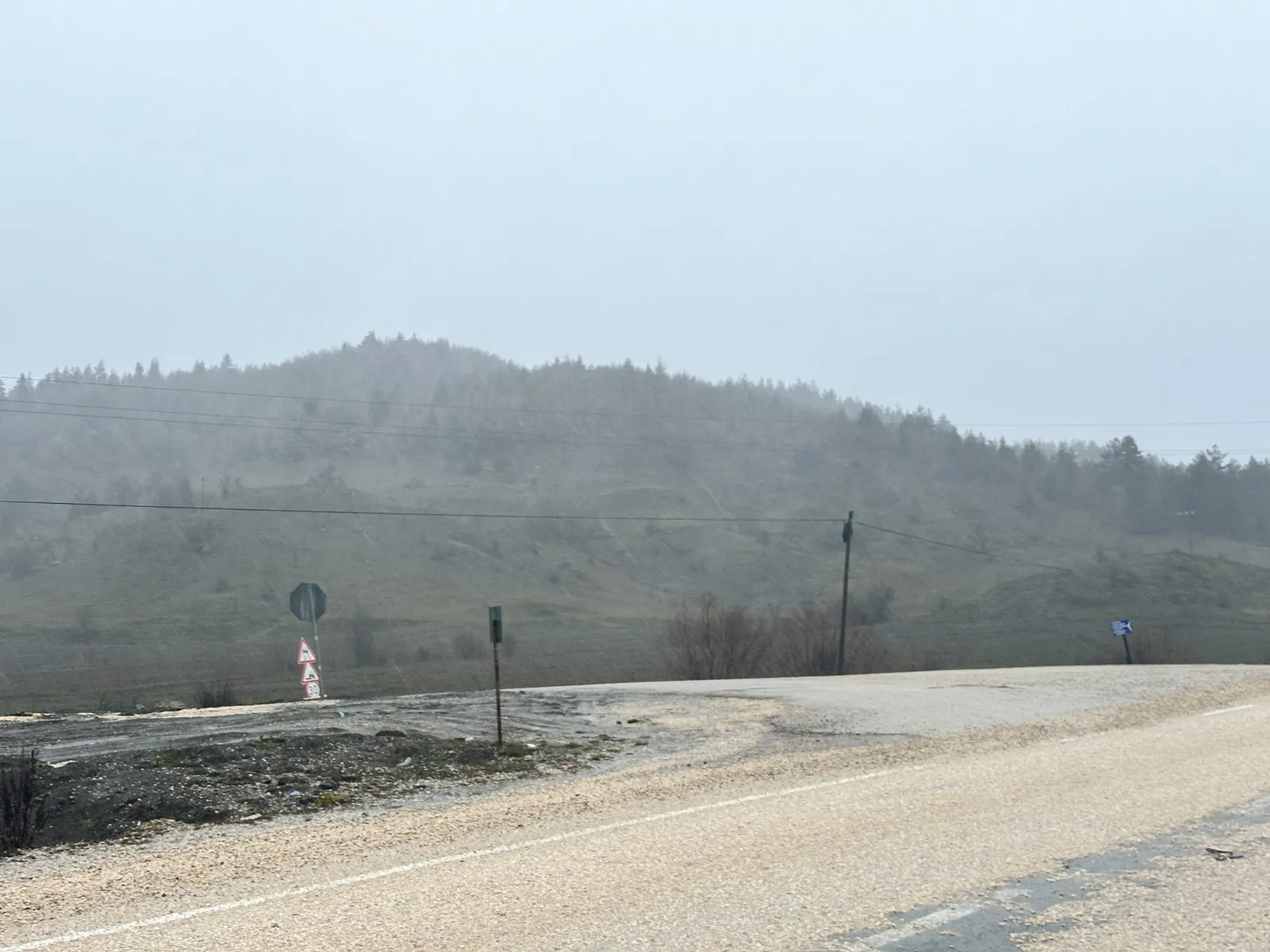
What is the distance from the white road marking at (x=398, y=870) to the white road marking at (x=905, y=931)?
3347 millimetres

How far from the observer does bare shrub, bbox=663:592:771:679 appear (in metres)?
52.4

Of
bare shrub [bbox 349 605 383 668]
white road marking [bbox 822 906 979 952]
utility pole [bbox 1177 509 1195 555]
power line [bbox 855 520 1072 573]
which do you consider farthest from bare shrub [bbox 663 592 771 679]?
utility pole [bbox 1177 509 1195 555]

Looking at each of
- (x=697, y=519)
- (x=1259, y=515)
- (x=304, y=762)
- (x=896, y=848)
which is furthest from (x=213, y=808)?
(x=1259, y=515)

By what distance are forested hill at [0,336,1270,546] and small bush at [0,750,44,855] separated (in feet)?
366

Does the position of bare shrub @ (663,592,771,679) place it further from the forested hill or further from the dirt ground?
the forested hill

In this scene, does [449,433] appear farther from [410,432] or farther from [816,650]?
[816,650]

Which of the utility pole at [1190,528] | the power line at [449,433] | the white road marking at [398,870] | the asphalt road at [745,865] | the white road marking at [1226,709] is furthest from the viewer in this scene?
the power line at [449,433]

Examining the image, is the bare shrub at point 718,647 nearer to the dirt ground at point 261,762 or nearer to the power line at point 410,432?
the dirt ground at point 261,762

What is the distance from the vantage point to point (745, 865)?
7.87m

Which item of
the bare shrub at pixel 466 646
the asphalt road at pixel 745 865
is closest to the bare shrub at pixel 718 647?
the bare shrub at pixel 466 646

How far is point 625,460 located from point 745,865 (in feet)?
478

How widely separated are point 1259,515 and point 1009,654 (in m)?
93.2

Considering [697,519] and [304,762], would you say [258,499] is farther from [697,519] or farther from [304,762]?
[304,762]

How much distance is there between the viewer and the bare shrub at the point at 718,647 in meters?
52.4
